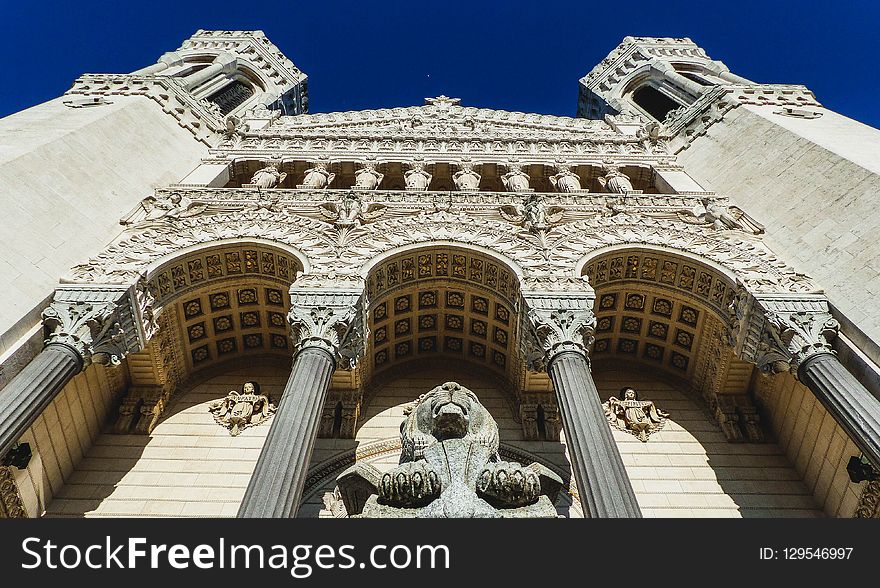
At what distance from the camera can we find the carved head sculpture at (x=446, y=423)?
7230 mm

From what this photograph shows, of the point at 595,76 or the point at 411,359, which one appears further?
the point at 595,76

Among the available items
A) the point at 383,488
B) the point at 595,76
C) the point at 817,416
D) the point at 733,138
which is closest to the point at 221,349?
the point at 383,488

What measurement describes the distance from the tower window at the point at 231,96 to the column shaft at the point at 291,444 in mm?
22809

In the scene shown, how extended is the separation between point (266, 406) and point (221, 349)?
2353 mm

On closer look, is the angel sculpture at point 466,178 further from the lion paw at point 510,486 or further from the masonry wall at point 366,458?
the lion paw at point 510,486

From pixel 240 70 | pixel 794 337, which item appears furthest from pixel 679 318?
pixel 240 70

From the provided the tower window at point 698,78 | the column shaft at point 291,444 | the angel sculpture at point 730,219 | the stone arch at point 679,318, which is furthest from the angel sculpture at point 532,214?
the tower window at point 698,78

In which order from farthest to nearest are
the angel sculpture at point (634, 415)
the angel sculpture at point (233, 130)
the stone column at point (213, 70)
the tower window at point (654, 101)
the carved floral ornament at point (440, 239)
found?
the tower window at point (654, 101) → the stone column at point (213, 70) → the angel sculpture at point (233, 130) → the angel sculpture at point (634, 415) → the carved floral ornament at point (440, 239)

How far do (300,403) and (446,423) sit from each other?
9.55 ft

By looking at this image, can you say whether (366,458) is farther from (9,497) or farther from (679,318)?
(679,318)

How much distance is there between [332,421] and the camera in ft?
42.6

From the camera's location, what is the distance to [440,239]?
13266 mm

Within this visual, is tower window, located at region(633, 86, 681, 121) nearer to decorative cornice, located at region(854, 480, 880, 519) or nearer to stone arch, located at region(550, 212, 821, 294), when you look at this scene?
stone arch, located at region(550, 212, 821, 294)
